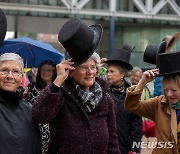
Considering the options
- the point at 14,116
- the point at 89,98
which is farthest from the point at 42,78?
the point at 14,116

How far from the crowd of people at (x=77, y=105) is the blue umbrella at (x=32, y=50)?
10.4 ft

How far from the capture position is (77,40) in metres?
3.34

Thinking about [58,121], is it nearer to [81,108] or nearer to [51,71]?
[81,108]

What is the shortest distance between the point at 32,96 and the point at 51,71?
0.82m

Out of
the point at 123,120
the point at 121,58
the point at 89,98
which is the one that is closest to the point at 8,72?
the point at 89,98

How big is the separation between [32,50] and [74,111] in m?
3.81

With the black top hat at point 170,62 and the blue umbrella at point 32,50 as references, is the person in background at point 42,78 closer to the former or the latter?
the blue umbrella at point 32,50

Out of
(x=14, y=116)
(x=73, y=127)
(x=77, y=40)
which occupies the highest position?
(x=77, y=40)

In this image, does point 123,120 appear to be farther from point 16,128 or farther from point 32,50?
point 32,50

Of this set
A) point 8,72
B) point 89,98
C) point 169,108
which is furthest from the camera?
point 169,108

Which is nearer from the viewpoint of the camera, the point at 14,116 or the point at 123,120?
the point at 14,116

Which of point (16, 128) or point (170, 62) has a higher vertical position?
point (170, 62)

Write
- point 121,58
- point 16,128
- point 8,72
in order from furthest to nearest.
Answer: point 121,58, point 8,72, point 16,128

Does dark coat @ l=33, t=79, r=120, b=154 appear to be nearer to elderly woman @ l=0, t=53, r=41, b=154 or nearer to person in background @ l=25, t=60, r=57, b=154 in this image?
elderly woman @ l=0, t=53, r=41, b=154
